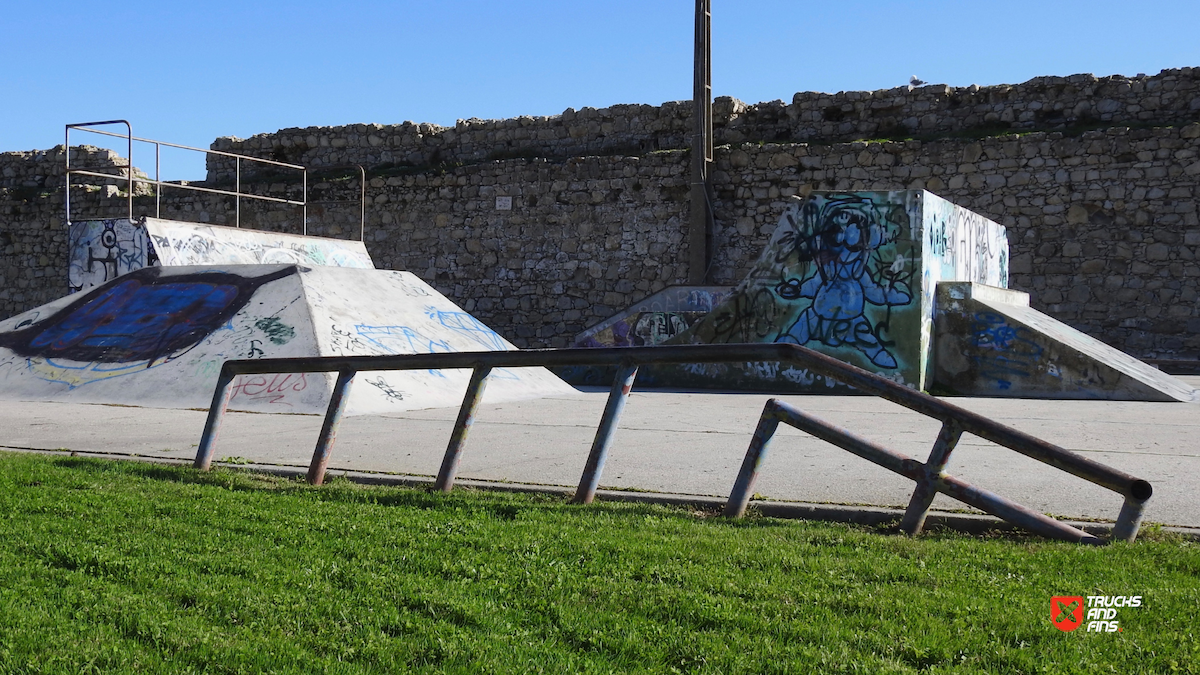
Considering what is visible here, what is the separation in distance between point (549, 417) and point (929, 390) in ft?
20.2

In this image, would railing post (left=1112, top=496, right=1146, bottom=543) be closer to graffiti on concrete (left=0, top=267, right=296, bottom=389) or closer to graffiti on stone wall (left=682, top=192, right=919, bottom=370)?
graffiti on stone wall (left=682, top=192, right=919, bottom=370)

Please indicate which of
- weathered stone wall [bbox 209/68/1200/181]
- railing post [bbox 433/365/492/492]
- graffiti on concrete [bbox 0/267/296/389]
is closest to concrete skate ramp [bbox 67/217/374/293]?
graffiti on concrete [bbox 0/267/296/389]

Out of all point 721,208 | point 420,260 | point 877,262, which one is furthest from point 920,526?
point 420,260

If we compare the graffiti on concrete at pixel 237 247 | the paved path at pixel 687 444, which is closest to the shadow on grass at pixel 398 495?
the paved path at pixel 687 444

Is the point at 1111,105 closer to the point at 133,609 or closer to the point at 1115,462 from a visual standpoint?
the point at 1115,462

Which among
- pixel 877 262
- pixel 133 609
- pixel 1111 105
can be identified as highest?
pixel 1111 105

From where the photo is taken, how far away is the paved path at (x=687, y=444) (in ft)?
18.0

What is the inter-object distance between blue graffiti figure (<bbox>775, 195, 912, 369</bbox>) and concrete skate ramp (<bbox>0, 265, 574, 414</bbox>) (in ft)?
11.4

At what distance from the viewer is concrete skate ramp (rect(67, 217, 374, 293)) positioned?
1451cm

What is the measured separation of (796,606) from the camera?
10.7 feet

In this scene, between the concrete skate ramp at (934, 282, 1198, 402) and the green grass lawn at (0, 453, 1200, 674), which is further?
the concrete skate ramp at (934, 282, 1198, 402)

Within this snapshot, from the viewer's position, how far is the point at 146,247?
1441 centimetres

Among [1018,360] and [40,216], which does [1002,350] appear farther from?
[40,216]

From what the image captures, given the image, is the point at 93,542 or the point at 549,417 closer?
the point at 93,542
